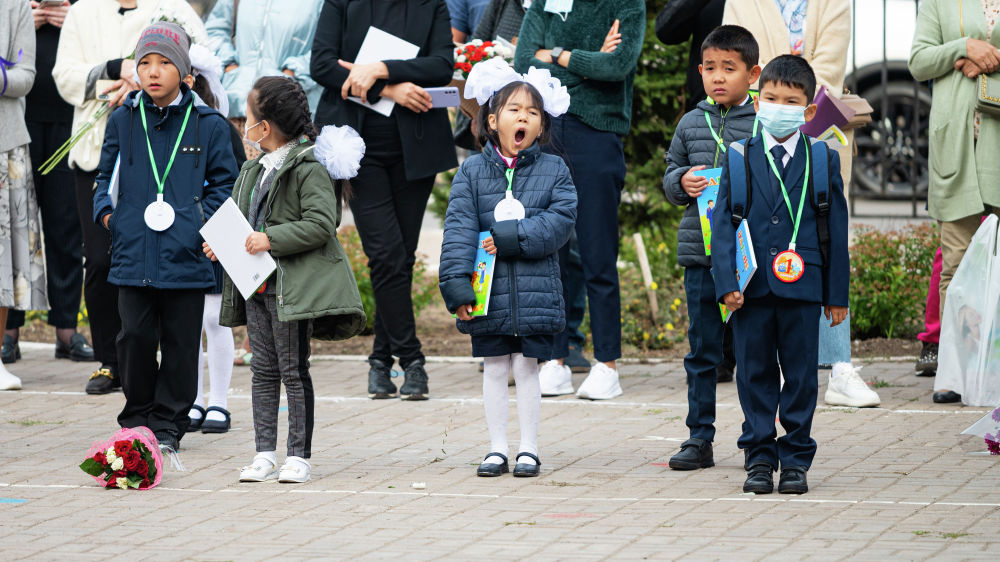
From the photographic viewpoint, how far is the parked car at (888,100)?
12.2m

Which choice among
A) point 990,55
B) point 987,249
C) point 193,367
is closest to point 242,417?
point 193,367

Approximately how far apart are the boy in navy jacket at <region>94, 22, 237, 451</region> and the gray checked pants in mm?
634

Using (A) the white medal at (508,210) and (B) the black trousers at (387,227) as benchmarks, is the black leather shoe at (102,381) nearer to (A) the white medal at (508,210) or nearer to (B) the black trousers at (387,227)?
(B) the black trousers at (387,227)

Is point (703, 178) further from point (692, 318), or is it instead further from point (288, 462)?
point (288, 462)

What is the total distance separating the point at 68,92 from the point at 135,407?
2459 millimetres

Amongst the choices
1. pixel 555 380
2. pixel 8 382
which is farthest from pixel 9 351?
pixel 555 380

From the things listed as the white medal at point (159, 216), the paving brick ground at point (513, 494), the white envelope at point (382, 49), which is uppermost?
the white envelope at point (382, 49)

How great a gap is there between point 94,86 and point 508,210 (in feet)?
10.5

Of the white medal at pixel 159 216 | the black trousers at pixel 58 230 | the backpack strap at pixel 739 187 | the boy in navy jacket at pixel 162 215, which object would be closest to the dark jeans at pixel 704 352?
the backpack strap at pixel 739 187

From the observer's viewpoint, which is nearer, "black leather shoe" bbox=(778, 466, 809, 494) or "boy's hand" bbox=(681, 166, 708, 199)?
"black leather shoe" bbox=(778, 466, 809, 494)

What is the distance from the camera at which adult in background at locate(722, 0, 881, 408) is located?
816 cm

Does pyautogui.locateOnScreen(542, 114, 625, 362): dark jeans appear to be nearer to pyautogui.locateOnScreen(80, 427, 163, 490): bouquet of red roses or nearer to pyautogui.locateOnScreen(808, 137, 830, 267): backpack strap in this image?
pyautogui.locateOnScreen(808, 137, 830, 267): backpack strap

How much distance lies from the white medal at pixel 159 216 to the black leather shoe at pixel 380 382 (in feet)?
6.81

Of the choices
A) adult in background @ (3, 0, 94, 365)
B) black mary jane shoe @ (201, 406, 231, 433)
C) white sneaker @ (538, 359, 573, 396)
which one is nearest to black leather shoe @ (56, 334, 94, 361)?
adult in background @ (3, 0, 94, 365)
